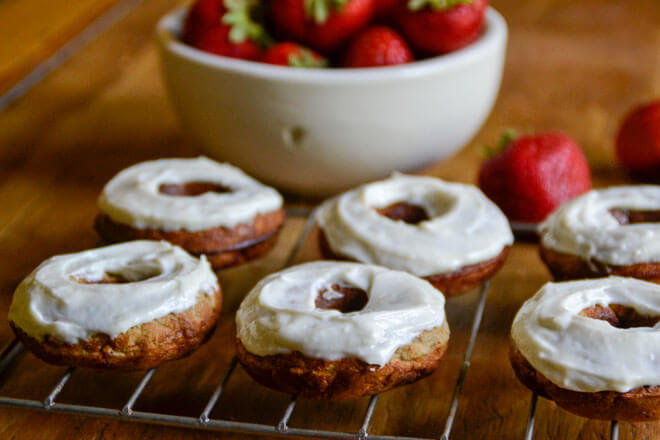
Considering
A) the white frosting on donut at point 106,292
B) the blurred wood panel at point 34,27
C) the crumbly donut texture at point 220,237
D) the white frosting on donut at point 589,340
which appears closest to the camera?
the white frosting on donut at point 589,340

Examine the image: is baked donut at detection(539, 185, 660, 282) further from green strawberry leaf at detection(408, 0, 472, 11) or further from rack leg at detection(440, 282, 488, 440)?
green strawberry leaf at detection(408, 0, 472, 11)

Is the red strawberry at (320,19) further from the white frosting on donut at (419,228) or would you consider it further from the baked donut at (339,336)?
the baked donut at (339,336)

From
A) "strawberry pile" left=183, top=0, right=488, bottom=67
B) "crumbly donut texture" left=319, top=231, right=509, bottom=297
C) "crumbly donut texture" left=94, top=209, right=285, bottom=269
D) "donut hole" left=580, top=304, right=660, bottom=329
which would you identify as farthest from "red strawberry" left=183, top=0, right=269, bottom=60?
"donut hole" left=580, top=304, right=660, bottom=329

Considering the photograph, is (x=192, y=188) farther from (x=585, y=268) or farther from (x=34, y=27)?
(x=34, y=27)

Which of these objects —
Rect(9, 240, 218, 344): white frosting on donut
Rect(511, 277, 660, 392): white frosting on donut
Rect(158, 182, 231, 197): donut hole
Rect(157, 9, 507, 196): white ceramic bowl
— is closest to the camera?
Rect(511, 277, 660, 392): white frosting on donut

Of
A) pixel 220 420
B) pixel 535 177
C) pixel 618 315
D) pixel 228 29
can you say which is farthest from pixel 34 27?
pixel 618 315

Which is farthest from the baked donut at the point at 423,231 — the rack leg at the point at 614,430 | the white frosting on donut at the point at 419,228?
the rack leg at the point at 614,430

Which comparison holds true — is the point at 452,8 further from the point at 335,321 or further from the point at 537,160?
the point at 335,321
